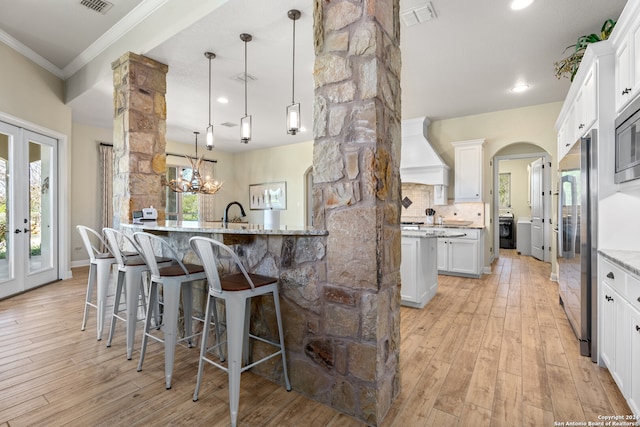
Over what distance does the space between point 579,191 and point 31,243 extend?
6.47 metres

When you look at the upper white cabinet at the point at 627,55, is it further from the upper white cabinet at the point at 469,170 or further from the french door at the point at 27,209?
the french door at the point at 27,209

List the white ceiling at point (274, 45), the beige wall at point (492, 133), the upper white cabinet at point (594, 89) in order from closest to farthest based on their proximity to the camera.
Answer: the upper white cabinet at point (594, 89)
the white ceiling at point (274, 45)
the beige wall at point (492, 133)

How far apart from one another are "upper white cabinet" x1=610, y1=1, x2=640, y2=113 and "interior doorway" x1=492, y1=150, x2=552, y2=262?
3902mm

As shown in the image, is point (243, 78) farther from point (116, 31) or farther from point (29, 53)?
point (29, 53)

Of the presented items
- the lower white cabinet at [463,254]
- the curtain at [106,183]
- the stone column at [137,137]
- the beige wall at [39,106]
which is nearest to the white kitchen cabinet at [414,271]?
the lower white cabinet at [463,254]

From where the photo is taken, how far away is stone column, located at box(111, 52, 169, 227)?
328 centimetres

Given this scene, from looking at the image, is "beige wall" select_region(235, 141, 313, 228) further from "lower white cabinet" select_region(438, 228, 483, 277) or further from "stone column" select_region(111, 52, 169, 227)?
"stone column" select_region(111, 52, 169, 227)

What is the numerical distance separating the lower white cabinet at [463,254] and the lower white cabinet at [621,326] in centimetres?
293

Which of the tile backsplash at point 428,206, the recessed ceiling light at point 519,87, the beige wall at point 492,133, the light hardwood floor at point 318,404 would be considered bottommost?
the light hardwood floor at point 318,404

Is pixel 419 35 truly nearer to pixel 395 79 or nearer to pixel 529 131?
pixel 395 79

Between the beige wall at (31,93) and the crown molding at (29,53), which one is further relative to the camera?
the beige wall at (31,93)

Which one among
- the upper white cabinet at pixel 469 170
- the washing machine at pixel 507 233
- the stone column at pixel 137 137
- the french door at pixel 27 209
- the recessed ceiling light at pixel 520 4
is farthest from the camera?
the washing machine at pixel 507 233

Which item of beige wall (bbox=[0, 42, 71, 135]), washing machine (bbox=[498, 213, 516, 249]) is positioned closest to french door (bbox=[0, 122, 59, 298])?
beige wall (bbox=[0, 42, 71, 135])

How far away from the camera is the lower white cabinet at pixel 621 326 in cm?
162
